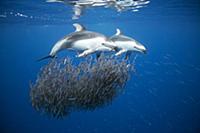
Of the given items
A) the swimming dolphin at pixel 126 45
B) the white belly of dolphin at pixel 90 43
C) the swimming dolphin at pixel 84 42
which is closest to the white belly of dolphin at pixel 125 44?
the swimming dolphin at pixel 126 45

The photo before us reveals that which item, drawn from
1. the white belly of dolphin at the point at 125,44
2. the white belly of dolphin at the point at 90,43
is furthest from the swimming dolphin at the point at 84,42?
the white belly of dolphin at the point at 125,44

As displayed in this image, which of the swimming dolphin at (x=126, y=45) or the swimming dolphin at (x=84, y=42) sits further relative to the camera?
the swimming dolphin at (x=126, y=45)

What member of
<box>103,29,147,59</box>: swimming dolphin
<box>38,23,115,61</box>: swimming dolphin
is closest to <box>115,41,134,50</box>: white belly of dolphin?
<box>103,29,147,59</box>: swimming dolphin

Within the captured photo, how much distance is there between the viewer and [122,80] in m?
10.9

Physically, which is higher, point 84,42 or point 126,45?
point 84,42

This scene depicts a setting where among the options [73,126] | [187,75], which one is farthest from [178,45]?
[73,126]

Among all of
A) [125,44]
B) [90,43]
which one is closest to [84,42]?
[90,43]

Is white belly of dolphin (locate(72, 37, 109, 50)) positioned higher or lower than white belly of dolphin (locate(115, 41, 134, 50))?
higher

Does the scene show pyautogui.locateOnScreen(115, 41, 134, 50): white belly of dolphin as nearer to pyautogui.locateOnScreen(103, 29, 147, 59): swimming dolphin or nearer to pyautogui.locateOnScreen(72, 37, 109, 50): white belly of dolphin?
pyautogui.locateOnScreen(103, 29, 147, 59): swimming dolphin

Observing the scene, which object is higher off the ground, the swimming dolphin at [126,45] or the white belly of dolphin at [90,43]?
the white belly of dolphin at [90,43]

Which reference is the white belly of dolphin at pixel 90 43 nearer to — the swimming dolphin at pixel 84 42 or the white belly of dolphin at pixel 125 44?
the swimming dolphin at pixel 84 42

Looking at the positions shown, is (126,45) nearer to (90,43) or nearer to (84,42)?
(90,43)

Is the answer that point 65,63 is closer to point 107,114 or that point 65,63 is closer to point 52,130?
point 52,130

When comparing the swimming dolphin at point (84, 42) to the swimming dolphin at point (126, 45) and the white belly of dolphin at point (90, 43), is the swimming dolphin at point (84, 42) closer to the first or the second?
the white belly of dolphin at point (90, 43)
